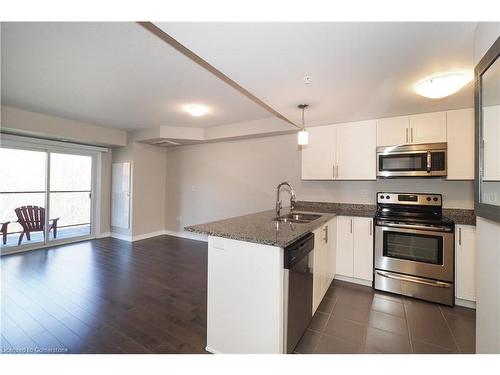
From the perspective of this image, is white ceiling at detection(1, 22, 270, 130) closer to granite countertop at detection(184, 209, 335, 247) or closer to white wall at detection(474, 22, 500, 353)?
granite countertop at detection(184, 209, 335, 247)

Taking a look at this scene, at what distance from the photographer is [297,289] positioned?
1658 mm

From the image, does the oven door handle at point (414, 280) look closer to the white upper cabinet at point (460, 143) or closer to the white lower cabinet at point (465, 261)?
the white lower cabinet at point (465, 261)

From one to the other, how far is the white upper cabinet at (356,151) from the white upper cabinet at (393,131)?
7cm

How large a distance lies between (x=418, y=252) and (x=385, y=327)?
1.05 m

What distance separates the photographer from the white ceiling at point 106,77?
70.2 inches

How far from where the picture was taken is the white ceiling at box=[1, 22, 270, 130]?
70.2 inches

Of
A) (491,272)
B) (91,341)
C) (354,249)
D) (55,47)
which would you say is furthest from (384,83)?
(91,341)

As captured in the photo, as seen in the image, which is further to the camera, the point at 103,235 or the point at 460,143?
the point at 103,235

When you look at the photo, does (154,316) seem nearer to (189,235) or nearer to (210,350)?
(210,350)

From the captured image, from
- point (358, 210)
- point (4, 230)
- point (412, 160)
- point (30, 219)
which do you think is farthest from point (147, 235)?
point (412, 160)

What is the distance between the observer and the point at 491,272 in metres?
1.18

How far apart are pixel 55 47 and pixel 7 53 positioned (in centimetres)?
53

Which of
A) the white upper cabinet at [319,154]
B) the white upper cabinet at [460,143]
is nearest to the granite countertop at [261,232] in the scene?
the white upper cabinet at [319,154]

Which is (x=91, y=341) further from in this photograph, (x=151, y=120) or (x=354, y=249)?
(x=151, y=120)
